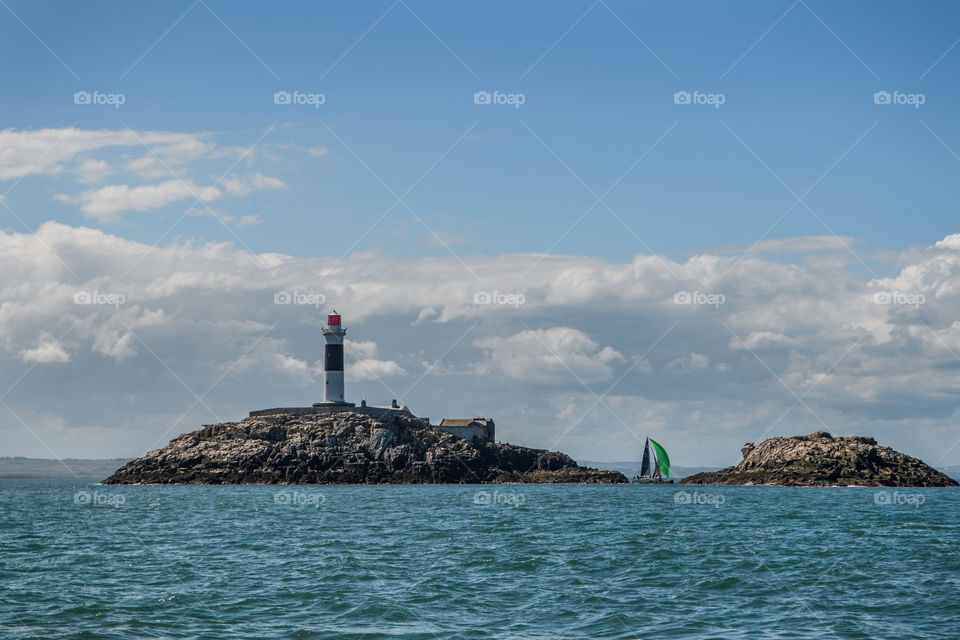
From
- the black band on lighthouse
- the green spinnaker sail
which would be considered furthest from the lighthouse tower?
the green spinnaker sail

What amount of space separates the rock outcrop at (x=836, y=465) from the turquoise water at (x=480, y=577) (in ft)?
200

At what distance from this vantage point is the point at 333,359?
127 m

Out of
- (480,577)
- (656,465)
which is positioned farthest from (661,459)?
(480,577)

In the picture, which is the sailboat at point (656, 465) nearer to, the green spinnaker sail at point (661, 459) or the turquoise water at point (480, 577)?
the green spinnaker sail at point (661, 459)

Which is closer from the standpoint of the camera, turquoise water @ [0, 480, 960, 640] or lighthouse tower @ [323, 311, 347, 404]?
Result: turquoise water @ [0, 480, 960, 640]

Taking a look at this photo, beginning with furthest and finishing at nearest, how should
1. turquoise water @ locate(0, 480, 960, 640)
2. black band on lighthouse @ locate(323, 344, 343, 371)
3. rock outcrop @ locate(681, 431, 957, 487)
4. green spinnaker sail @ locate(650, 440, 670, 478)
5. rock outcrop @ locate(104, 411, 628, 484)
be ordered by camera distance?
green spinnaker sail @ locate(650, 440, 670, 478)
black band on lighthouse @ locate(323, 344, 343, 371)
rock outcrop @ locate(104, 411, 628, 484)
rock outcrop @ locate(681, 431, 957, 487)
turquoise water @ locate(0, 480, 960, 640)

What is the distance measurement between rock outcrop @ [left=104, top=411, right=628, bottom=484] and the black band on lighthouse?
28.4 ft

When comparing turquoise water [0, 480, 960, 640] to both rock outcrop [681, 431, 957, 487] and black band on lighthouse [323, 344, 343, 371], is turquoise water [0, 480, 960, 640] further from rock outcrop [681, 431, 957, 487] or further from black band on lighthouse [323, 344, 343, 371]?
black band on lighthouse [323, 344, 343, 371]

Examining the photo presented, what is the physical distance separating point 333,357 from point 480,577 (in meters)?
99.9

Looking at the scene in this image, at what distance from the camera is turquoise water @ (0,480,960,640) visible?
2209cm

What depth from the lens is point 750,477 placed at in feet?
407

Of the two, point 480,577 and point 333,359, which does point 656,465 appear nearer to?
point 333,359

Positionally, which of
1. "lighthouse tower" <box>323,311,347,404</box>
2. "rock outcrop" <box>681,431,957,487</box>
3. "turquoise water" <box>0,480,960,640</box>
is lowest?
"turquoise water" <box>0,480,960,640</box>

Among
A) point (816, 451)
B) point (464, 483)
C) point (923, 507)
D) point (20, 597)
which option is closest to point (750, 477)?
point (816, 451)
